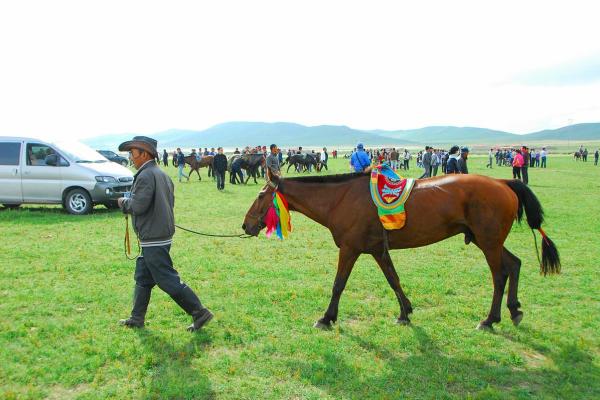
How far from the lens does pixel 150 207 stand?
5191 millimetres

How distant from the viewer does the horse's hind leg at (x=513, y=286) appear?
548 cm

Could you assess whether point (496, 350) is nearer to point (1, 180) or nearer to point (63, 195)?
point (63, 195)

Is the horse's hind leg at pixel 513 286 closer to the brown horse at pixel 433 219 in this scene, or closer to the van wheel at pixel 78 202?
the brown horse at pixel 433 219

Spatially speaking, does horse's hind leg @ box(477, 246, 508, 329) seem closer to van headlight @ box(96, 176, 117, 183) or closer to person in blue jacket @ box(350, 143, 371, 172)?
person in blue jacket @ box(350, 143, 371, 172)

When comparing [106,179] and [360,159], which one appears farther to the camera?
[360,159]

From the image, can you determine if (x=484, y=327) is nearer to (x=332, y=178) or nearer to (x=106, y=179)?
(x=332, y=178)

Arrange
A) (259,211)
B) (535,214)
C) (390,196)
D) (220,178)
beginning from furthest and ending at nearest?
(220,178), (259,211), (535,214), (390,196)

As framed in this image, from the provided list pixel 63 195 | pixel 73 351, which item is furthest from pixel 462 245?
pixel 63 195

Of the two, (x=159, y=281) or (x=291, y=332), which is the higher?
(x=159, y=281)

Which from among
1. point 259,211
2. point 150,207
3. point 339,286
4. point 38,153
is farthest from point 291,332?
point 38,153

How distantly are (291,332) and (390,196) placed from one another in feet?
6.28

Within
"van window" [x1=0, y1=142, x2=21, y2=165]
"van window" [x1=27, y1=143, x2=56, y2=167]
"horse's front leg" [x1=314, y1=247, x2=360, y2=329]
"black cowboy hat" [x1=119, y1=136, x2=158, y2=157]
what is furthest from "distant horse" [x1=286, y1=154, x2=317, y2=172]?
"black cowboy hat" [x1=119, y1=136, x2=158, y2=157]

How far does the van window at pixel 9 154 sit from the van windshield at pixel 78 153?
3.51 feet

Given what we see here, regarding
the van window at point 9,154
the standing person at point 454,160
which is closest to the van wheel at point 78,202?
the van window at point 9,154
